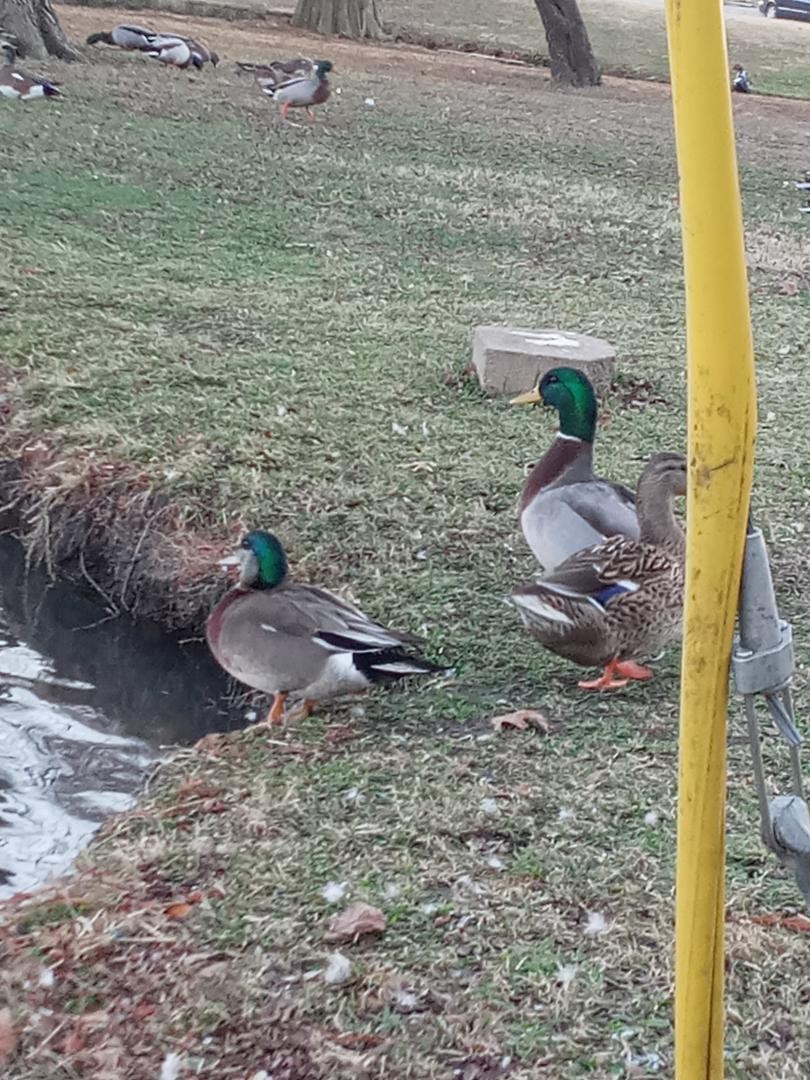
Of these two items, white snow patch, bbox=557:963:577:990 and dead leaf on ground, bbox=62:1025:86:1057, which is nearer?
dead leaf on ground, bbox=62:1025:86:1057

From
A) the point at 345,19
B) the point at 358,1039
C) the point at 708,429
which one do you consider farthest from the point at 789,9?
the point at 708,429

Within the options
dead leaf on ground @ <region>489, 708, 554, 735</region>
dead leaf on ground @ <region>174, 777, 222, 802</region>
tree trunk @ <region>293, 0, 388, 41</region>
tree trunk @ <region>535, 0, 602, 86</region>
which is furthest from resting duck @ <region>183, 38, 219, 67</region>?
dead leaf on ground @ <region>174, 777, 222, 802</region>

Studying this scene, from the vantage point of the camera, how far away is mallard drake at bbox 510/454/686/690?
3869mm

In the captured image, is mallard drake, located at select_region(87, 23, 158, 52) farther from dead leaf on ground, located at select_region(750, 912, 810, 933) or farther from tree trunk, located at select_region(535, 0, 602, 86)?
dead leaf on ground, located at select_region(750, 912, 810, 933)

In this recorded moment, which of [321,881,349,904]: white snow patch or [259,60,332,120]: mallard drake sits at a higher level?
[259,60,332,120]: mallard drake

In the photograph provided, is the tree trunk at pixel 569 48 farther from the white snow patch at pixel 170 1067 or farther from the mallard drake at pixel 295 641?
the white snow patch at pixel 170 1067

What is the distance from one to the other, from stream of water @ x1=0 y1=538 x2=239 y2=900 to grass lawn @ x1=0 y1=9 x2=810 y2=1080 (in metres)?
0.32

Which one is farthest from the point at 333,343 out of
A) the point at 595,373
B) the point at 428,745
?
the point at 428,745

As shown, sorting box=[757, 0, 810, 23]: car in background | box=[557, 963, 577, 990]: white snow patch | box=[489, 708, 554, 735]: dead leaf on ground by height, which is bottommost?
box=[557, 963, 577, 990]: white snow patch

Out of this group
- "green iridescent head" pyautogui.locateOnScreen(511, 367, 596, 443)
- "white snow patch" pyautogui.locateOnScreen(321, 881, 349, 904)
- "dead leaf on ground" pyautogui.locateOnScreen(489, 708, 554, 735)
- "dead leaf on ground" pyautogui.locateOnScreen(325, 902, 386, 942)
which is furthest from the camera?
"green iridescent head" pyautogui.locateOnScreen(511, 367, 596, 443)

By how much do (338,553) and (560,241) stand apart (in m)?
5.44

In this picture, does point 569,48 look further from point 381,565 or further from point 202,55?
point 381,565

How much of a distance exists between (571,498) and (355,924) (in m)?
1.88

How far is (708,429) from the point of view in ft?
5.40
